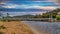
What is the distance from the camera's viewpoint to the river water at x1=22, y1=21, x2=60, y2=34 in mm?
2156

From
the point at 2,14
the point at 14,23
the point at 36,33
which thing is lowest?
the point at 36,33

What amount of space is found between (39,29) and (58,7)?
429 mm

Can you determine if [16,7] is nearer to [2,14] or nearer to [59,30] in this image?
[2,14]

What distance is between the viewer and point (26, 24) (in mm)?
2180

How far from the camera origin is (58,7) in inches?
86.4

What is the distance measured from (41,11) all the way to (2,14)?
578 mm

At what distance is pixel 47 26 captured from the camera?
2.19m

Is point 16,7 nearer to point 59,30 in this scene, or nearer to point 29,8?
point 29,8

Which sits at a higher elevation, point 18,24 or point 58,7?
point 58,7

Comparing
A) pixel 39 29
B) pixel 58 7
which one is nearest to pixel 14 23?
pixel 39 29

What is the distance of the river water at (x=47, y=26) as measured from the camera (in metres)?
2.16

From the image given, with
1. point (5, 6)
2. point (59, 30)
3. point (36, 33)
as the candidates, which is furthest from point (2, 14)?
point (59, 30)

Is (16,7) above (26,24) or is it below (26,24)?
above

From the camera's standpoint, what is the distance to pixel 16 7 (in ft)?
7.22
